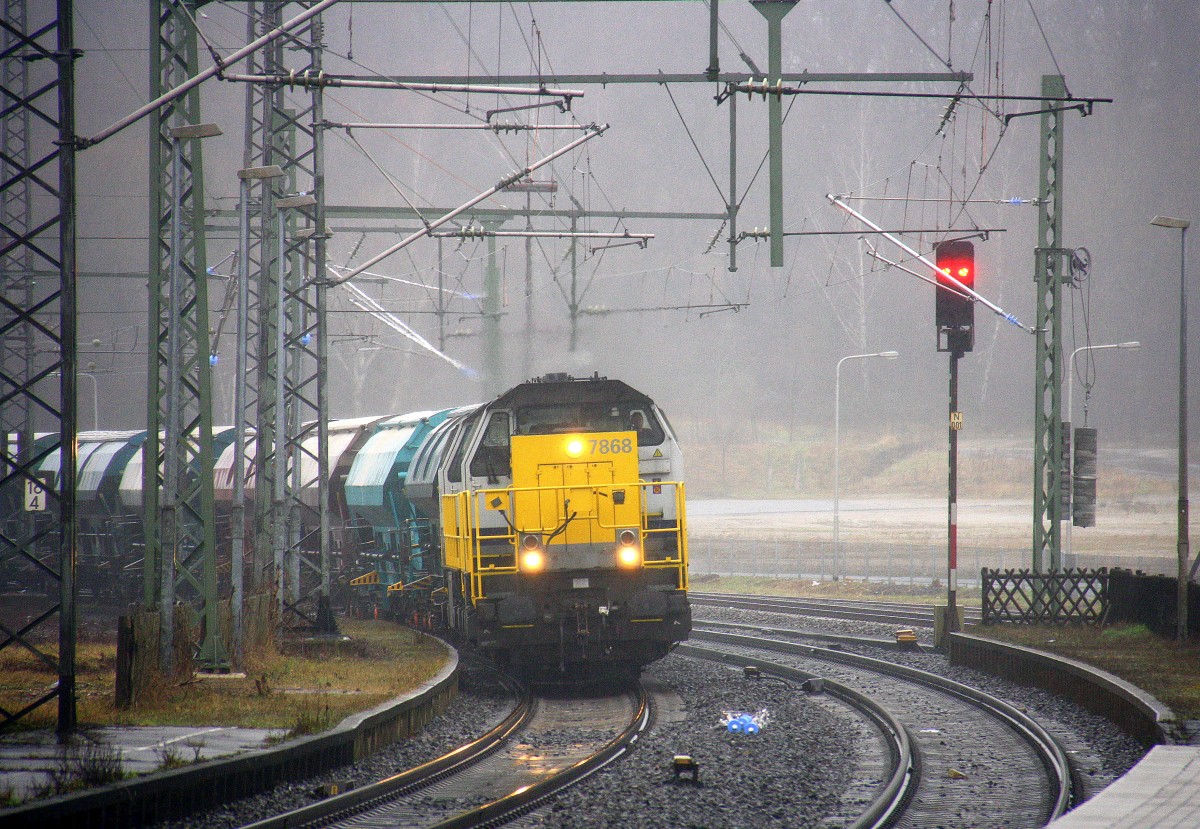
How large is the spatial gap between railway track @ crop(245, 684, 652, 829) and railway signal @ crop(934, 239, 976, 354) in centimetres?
917

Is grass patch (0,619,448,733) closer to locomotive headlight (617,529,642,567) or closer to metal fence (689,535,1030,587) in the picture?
locomotive headlight (617,529,642,567)

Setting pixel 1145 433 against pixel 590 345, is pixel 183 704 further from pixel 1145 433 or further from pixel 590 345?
pixel 1145 433

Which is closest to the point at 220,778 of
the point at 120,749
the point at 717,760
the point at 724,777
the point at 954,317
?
the point at 120,749

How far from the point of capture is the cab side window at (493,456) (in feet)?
51.8

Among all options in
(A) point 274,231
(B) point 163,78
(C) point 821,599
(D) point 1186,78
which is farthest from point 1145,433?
(B) point 163,78

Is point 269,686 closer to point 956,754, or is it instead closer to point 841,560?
point 956,754

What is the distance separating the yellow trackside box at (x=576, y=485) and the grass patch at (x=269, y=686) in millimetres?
2518

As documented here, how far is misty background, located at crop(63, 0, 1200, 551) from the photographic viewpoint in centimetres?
7925

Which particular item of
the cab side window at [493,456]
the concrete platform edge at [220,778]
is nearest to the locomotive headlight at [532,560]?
the cab side window at [493,456]

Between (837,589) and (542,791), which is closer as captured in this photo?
(542,791)

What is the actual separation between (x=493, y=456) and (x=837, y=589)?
2286 centimetres

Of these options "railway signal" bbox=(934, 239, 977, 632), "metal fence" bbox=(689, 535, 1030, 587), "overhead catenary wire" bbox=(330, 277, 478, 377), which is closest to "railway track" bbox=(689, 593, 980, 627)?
"railway signal" bbox=(934, 239, 977, 632)

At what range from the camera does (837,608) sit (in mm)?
29734

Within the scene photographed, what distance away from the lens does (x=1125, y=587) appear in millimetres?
20953
